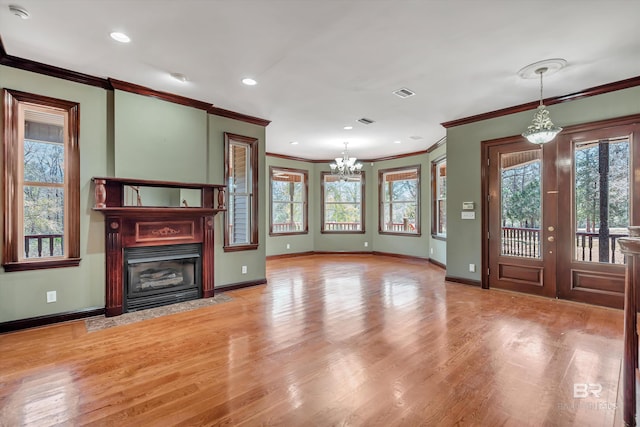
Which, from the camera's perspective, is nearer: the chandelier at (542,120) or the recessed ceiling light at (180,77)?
the chandelier at (542,120)

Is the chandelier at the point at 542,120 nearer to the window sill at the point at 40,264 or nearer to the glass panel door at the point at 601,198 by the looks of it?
the glass panel door at the point at 601,198

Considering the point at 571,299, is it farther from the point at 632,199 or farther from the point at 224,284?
the point at 224,284

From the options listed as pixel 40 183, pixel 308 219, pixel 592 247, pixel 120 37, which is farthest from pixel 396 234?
pixel 40 183

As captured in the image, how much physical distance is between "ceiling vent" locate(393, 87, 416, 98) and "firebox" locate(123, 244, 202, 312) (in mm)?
3529

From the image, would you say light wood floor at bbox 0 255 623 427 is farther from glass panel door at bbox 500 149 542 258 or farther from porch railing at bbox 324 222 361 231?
porch railing at bbox 324 222 361 231

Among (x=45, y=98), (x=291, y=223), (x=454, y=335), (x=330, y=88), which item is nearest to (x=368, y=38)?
(x=330, y=88)

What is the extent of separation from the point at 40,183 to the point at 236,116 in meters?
2.68

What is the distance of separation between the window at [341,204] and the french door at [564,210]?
173 inches

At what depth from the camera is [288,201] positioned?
862 centimetres

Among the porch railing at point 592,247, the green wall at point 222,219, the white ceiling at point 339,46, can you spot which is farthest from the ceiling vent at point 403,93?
the porch railing at point 592,247

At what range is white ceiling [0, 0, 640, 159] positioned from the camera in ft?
7.92

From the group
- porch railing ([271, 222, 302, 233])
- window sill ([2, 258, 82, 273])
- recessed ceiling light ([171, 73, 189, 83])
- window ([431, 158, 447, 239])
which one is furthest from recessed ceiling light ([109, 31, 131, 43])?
window ([431, 158, 447, 239])

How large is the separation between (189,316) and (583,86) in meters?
5.77

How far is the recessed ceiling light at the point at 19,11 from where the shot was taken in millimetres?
2428
